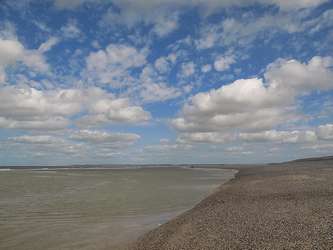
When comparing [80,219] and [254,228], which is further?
[80,219]

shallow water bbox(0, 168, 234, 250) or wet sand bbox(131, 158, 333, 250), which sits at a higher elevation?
wet sand bbox(131, 158, 333, 250)

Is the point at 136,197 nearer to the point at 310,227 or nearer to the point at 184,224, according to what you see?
the point at 184,224

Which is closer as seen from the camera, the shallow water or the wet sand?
the wet sand

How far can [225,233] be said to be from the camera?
12000 mm

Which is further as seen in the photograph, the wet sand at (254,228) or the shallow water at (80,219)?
the shallow water at (80,219)

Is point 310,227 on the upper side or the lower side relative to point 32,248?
upper

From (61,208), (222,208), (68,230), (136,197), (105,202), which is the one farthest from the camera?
(136,197)

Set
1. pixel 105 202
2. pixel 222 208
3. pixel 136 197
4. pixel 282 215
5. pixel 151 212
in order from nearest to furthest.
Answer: pixel 282 215, pixel 222 208, pixel 151 212, pixel 105 202, pixel 136 197

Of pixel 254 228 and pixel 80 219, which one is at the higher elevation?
pixel 254 228

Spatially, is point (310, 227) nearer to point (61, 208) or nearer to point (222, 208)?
point (222, 208)

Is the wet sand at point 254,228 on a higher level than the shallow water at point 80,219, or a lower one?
higher

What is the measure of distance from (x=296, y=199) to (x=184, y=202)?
31.4 ft

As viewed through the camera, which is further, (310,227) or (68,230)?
(68,230)

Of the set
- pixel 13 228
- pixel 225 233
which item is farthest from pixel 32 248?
pixel 225 233
